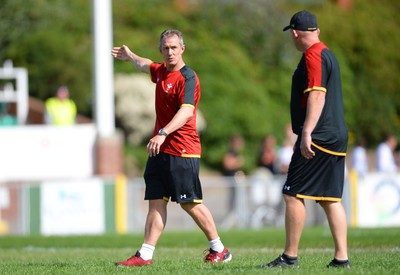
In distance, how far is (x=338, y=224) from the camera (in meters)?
9.24

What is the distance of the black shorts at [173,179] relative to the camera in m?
10.2

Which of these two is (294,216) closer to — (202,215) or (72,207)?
(202,215)

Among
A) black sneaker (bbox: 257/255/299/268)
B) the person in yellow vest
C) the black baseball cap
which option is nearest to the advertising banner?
the person in yellow vest

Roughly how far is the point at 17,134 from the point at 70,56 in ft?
25.0

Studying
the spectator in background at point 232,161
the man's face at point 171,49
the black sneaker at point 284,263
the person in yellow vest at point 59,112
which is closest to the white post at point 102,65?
the person in yellow vest at point 59,112

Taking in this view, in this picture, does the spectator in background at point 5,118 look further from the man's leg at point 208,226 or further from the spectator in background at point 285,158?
the man's leg at point 208,226

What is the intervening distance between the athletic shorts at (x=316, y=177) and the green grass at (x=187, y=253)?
63 centimetres

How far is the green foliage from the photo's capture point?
115ft

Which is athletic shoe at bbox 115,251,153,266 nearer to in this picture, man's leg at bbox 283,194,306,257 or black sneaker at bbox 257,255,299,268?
black sneaker at bbox 257,255,299,268

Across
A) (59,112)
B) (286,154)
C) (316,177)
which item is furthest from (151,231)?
(59,112)

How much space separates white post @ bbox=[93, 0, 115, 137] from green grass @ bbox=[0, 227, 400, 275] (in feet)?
29.6

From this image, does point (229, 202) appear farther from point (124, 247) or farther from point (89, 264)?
point (89, 264)

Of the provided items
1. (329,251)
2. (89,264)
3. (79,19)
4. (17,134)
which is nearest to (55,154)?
(17,134)

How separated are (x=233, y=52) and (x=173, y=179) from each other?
101 ft
